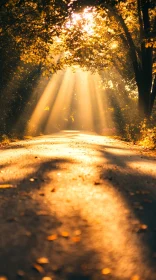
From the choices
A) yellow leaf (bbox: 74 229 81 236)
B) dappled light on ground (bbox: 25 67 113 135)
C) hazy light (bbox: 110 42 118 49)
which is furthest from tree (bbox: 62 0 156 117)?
dappled light on ground (bbox: 25 67 113 135)

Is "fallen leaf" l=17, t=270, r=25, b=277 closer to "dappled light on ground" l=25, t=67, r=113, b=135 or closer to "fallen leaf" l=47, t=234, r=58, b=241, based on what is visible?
"fallen leaf" l=47, t=234, r=58, b=241

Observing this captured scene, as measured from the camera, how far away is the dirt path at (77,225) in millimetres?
3727

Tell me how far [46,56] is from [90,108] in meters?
53.3

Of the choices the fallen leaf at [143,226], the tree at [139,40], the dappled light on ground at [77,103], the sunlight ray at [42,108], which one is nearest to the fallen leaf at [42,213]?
the fallen leaf at [143,226]

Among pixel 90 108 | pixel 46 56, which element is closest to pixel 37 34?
pixel 46 56

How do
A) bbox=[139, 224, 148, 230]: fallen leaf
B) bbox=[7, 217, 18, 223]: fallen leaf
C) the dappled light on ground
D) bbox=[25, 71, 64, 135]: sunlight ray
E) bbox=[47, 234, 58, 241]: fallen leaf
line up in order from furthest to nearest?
1. the dappled light on ground
2. bbox=[25, 71, 64, 135]: sunlight ray
3. bbox=[7, 217, 18, 223]: fallen leaf
4. bbox=[139, 224, 148, 230]: fallen leaf
5. bbox=[47, 234, 58, 241]: fallen leaf

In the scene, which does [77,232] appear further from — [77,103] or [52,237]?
[77,103]

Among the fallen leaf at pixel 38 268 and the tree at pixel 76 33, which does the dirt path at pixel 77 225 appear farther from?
the tree at pixel 76 33

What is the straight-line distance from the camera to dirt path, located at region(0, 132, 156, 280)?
373 centimetres

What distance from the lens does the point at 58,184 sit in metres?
6.91

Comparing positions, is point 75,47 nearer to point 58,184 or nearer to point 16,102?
point 16,102

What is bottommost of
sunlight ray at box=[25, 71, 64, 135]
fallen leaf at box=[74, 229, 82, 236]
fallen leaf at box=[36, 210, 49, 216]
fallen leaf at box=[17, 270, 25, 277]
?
sunlight ray at box=[25, 71, 64, 135]

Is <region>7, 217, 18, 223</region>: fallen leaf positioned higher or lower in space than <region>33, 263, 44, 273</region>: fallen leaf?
lower

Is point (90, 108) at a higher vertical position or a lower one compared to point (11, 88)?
lower
